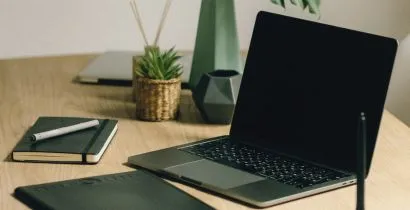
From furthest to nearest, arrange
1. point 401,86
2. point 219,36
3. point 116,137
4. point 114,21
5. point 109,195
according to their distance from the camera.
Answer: point 401,86 < point 114,21 < point 219,36 < point 116,137 < point 109,195

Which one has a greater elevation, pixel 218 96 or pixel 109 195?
pixel 218 96

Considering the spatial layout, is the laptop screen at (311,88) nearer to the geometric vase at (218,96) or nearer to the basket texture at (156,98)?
the geometric vase at (218,96)

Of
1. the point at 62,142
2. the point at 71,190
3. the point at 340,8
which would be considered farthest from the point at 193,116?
the point at 340,8

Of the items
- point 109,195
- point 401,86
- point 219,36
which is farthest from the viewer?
point 401,86

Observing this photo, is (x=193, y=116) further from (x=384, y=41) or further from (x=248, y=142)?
(x=384, y=41)

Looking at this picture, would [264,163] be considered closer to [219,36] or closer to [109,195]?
[109,195]

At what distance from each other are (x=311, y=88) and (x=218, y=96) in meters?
0.21

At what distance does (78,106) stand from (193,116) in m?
0.24

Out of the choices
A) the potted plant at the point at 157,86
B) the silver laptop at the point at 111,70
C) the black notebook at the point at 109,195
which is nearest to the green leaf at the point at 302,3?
the potted plant at the point at 157,86

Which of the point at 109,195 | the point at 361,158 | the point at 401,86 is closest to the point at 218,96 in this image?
the point at 109,195

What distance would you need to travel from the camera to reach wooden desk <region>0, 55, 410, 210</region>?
1.13 m

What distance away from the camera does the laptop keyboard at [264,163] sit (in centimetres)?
118

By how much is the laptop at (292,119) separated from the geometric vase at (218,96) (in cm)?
4

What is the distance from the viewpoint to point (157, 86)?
1446 millimetres
